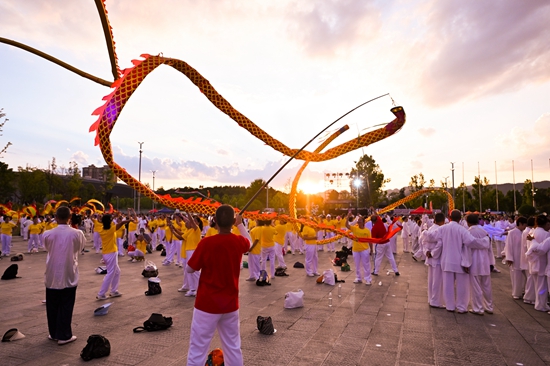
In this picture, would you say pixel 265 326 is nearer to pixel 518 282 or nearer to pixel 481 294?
pixel 481 294

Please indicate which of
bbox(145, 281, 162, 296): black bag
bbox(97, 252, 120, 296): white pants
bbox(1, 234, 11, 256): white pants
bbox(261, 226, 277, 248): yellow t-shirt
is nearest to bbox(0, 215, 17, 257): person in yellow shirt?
bbox(1, 234, 11, 256): white pants

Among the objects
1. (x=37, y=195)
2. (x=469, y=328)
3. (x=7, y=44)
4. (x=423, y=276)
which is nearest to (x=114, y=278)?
(x=7, y=44)

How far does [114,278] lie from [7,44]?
20.8 feet

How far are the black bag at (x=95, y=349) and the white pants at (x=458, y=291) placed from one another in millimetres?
6674

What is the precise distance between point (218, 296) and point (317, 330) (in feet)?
10.6

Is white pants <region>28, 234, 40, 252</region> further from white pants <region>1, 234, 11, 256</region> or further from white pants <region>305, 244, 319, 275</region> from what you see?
white pants <region>305, 244, 319, 275</region>

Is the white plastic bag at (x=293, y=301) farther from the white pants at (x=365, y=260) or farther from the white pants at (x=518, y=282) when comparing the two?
the white pants at (x=518, y=282)

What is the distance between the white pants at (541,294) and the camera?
24.4ft

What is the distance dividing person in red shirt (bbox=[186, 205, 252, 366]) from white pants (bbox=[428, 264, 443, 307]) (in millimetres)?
5810

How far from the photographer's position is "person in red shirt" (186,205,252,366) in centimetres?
346

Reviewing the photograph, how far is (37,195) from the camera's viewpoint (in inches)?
1825

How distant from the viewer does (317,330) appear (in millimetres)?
6059

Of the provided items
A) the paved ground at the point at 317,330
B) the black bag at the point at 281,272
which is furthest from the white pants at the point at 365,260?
the black bag at the point at 281,272

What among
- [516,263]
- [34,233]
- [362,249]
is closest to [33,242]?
[34,233]
